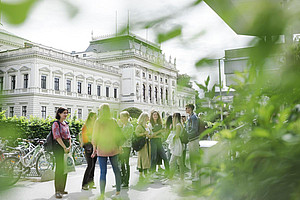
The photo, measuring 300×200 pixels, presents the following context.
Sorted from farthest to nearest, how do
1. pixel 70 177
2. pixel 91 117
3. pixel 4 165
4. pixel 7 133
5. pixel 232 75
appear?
pixel 70 177
pixel 91 117
pixel 4 165
pixel 7 133
pixel 232 75

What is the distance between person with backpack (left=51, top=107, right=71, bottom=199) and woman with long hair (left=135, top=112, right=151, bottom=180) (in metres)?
1.21

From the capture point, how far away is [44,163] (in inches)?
216

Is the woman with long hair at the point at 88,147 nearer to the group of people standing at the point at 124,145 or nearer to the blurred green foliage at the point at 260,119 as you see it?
the group of people standing at the point at 124,145

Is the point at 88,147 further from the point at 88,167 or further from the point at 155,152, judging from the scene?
the point at 155,152

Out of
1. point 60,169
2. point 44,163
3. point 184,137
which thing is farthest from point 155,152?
point 44,163

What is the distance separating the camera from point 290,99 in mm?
454

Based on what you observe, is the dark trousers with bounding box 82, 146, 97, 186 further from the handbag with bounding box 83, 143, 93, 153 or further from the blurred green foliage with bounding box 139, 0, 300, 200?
the blurred green foliage with bounding box 139, 0, 300, 200

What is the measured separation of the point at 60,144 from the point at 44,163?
1875 mm

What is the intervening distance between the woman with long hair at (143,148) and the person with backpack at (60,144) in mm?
1211

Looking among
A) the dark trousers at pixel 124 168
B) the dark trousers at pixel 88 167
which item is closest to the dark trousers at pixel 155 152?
the dark trousers at pixel 124 168

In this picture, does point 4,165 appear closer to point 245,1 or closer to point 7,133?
point 7,133

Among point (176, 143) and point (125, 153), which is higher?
point (176, 143)

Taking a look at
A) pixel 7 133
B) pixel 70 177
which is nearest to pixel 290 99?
pixel 7 133

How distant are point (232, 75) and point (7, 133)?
575mm
